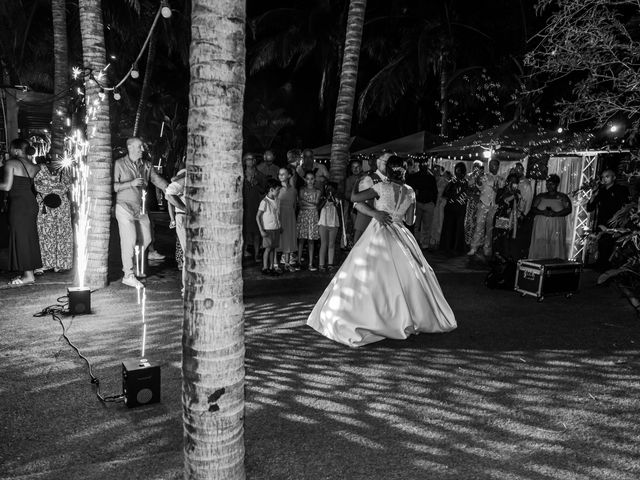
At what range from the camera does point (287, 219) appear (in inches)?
402

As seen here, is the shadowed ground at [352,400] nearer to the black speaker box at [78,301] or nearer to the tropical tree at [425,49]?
the black speaker box at [78,301]

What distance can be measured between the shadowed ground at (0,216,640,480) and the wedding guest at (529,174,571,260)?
3.33 meters

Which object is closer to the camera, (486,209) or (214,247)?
(214,247)

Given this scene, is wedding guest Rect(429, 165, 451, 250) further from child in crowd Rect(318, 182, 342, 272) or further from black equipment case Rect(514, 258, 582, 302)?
black equipment case Rect(514, 258, 582, 302)

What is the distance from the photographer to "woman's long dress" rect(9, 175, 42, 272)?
823 centimetres

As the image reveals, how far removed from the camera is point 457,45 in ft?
71.4

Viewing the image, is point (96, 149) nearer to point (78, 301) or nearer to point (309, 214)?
point (78, 301)

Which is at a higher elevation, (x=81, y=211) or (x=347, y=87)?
(x=347, y=87)

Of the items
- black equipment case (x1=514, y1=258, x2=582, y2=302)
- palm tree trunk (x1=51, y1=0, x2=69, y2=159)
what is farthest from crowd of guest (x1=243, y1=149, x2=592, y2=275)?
palm tree trunk (x1=51, y1=0, x2=69, y2=159)

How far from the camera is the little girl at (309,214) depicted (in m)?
10.5

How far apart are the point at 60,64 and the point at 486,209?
10451 mm

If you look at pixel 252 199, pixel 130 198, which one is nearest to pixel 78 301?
pixel 130 198

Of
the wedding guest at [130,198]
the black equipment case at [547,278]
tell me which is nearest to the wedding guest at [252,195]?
the wedding guest at [130,198]

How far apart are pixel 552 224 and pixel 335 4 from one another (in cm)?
1987
